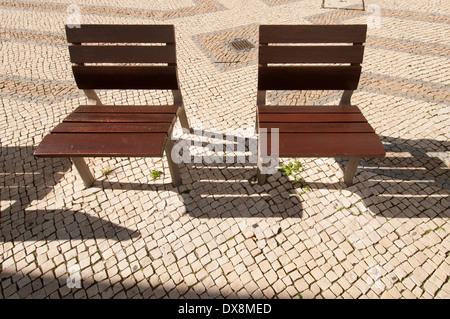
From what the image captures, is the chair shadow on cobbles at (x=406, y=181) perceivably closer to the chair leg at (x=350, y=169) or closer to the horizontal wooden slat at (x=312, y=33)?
the chair leg at (x=350, y=169)

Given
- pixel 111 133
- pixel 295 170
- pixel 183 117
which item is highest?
pixel 111 133

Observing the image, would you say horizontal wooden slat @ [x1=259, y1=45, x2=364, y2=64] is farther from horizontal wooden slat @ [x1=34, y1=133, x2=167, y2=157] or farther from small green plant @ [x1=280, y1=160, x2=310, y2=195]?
horizontal wooden slat @ [x1=34, y1=133, x2=167, y2=157]

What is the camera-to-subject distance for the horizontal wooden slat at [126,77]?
2969 millimetres

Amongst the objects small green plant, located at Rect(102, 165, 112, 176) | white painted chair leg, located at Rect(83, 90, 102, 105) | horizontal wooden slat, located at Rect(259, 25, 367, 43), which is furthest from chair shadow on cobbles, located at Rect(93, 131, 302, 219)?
horizontal wooden slat, located at Rect(259, 25, 367, 43)

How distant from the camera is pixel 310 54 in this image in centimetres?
285

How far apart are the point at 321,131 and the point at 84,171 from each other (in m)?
2.55

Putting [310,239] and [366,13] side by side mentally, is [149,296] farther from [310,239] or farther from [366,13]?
[366,13]

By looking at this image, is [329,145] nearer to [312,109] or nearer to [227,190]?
[312,109]

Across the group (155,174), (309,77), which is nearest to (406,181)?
(309,77)

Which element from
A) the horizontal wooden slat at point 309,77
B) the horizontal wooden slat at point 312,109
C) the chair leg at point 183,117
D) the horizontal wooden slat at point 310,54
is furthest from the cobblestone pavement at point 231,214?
the horizontal wooden slat at point 310,54

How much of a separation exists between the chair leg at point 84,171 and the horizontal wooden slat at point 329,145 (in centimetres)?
192

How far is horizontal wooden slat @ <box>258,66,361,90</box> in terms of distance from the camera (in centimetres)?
289

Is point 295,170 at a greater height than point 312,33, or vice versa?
point 312,33
